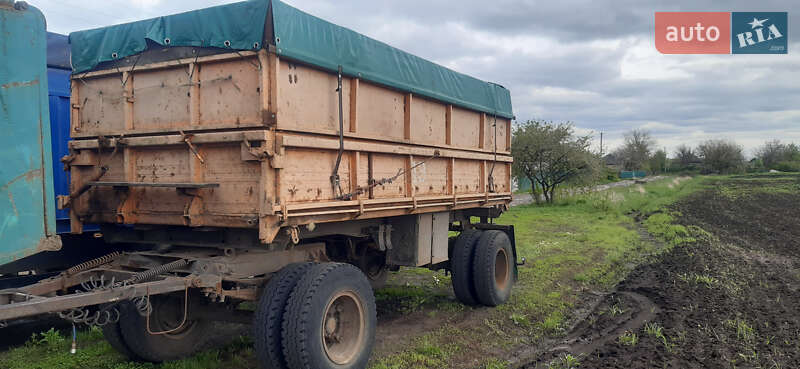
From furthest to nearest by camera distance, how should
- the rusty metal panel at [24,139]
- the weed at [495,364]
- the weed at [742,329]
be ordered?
the weed at [742,329] → the weed at [495,364] → the rusty metal panel at [24,139]

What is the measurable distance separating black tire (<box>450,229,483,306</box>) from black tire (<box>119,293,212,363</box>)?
337 centimetres

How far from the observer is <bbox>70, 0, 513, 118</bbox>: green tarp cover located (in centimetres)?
415

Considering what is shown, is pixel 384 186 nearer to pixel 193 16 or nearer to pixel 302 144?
pixel 302 144

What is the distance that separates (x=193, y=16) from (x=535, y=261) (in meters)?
8.21

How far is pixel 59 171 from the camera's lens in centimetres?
564

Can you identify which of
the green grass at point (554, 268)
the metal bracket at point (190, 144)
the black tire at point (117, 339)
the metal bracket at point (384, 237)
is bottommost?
the green grass at point (554, 268)

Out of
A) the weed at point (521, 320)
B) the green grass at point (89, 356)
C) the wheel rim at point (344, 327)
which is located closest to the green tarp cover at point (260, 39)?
the wheel rim at point (344, 327)

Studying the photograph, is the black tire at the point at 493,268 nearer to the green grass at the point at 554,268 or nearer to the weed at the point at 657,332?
the green grass at the point at 554,268

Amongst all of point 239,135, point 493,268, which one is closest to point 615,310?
point 493,268

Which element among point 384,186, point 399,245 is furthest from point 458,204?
point 384,186

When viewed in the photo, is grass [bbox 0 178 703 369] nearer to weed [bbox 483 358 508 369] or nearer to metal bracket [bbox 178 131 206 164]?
weed [bbox 483 358 508 369]

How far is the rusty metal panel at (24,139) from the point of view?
3.19 meters

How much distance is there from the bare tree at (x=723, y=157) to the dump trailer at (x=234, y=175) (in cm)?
8872

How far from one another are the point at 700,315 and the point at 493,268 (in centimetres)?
253
